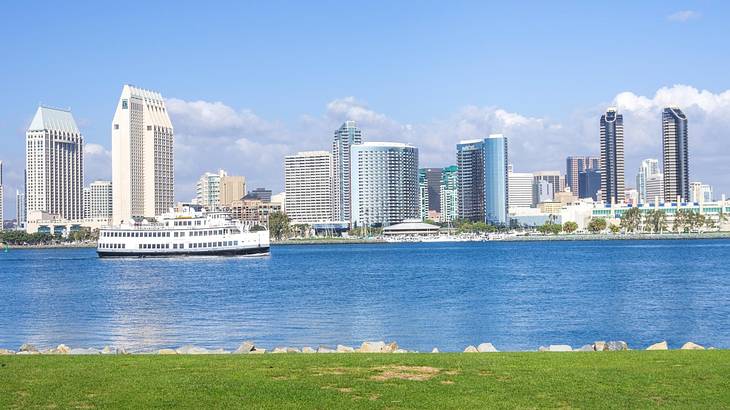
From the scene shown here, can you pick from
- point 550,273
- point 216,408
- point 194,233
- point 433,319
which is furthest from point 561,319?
point 194,233

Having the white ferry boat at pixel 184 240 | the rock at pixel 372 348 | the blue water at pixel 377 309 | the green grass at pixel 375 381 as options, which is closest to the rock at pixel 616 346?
the green grass at pixel 375 381

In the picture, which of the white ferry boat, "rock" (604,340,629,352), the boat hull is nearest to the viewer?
"rock" (604,340,629,352)

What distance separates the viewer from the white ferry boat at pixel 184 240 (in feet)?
516

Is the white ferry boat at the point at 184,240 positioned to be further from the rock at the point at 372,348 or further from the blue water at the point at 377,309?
the rock at the point at 372,348

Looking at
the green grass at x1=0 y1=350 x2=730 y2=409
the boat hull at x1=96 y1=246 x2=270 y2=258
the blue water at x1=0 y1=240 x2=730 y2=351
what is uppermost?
the green grass at x1=0 y1=350 x2=730 y2=409

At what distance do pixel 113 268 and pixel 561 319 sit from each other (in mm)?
93447

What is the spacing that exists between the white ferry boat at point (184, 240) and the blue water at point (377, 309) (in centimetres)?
5121

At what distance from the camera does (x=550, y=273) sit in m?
105

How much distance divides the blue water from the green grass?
15713 millimetres

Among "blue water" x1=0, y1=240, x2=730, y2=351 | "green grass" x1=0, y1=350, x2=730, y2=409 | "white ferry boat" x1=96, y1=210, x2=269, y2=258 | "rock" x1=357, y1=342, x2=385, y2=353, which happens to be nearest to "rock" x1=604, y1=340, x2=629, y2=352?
"green grass" x1=0, y1=350, x2=730, y2=409

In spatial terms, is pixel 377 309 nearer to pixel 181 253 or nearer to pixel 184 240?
pixel 184 240

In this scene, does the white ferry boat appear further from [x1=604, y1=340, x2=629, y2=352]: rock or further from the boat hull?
[x1=604, y1=340, x2=629, y2=352]: rock

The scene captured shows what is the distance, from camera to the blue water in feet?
147

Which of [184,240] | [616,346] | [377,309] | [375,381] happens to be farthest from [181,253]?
[375,381]
